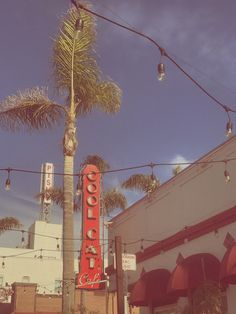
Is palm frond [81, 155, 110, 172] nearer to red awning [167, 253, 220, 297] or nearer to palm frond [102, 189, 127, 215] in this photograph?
palm frond [102, 189, 127, 215]

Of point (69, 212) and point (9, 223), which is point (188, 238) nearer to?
point (69, 212)

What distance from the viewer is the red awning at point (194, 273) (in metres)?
16.6

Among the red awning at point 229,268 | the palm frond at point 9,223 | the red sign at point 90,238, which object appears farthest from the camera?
the palm frond at point 9,223

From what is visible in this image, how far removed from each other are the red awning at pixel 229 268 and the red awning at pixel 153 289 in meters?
4.86

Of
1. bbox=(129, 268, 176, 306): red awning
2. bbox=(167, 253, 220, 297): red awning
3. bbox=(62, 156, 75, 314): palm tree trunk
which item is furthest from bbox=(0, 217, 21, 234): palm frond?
bbox=(167, 253, 220, 297): red awning

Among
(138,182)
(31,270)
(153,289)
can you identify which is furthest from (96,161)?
(31,270)

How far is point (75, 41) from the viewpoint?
894 inches

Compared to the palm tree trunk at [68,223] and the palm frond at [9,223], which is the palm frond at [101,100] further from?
the palm frond at [9,223]

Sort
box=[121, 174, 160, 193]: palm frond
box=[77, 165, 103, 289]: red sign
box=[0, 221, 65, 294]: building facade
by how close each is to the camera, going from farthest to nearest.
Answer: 1. box=[0, 221, 65, 294]: building facade
2. box=[121, 174, 160, 193]: palm frond
3. box=[77, 165, 103, 289]: red sign

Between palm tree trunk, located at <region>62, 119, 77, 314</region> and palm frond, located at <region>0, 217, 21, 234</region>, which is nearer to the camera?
palm tree trunk, located at <region>62, 119, 77, 314</region>

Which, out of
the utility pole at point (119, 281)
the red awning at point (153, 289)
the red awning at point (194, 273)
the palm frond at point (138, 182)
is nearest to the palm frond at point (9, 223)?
the palm frond at point (138, 182)

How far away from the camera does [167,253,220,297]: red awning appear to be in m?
16.6

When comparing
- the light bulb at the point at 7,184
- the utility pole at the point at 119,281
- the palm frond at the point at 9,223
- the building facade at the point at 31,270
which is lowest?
the utility pole at the point at 119,281

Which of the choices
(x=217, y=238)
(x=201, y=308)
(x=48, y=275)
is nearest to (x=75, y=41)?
(x=217, y=238)
